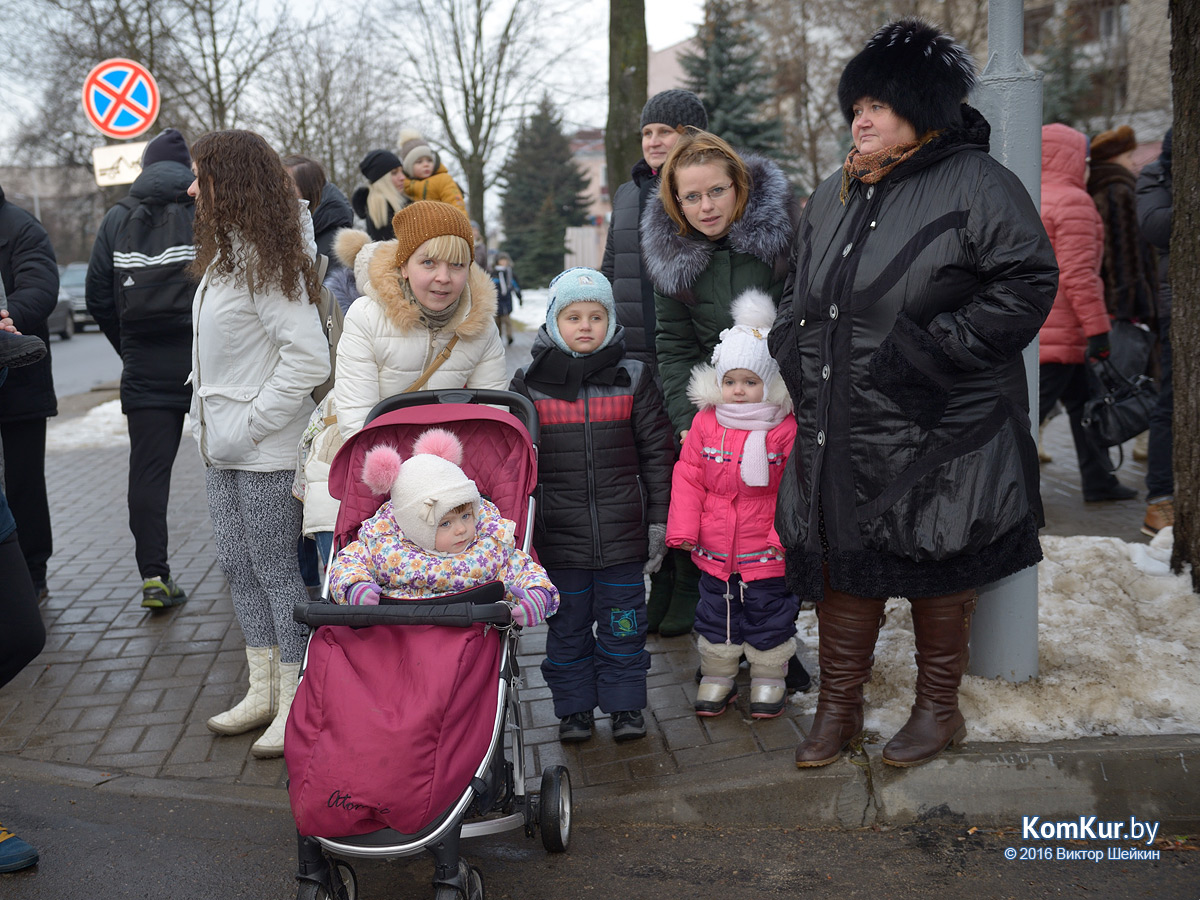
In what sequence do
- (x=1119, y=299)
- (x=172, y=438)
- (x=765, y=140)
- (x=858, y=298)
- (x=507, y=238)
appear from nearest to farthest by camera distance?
Answer: (x=858, y=298)
(x=172, y=438)
(x=1119, y=299)
(x=765, y=140)
(x=507, y=238)

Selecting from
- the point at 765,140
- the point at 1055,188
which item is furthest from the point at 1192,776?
the point at 765,140

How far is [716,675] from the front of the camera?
13.5 feet

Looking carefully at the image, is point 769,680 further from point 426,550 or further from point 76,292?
point 76,292

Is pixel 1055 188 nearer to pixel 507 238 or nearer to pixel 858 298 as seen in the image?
pixel 858 298

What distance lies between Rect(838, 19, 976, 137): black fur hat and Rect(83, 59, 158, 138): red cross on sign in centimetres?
869

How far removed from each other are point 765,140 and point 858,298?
19.4 m

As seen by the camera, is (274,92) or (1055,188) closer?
(1055,188)

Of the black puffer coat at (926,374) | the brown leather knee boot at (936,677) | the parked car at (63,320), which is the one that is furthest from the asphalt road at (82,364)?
the brown leather knee boot at (936,677)

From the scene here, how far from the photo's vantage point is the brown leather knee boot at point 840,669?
3.50 meters

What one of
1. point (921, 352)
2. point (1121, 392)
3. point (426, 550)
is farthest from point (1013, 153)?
point (1121, 392)

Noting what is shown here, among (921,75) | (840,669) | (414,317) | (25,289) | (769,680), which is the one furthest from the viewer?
(25,289)

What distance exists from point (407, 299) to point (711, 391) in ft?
3.92

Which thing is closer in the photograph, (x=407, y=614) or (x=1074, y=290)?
(x=407, y=614)

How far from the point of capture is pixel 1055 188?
6.56 m
